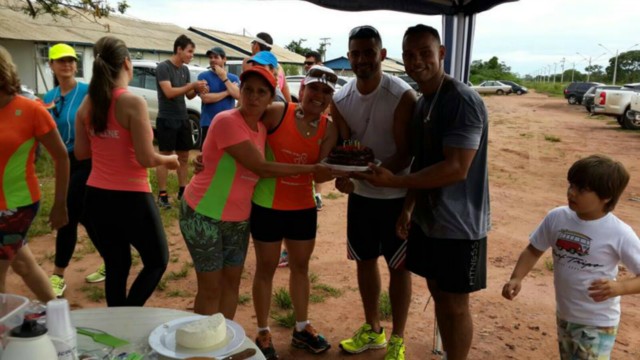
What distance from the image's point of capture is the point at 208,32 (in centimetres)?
3816

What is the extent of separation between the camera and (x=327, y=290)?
456 cm

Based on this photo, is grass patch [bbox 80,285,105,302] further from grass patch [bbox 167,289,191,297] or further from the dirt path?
grass patch [bbox 167,289,191,297]

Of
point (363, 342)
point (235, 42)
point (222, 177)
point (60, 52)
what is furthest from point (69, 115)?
point (235, 42)

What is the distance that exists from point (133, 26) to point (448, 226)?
3319 cm

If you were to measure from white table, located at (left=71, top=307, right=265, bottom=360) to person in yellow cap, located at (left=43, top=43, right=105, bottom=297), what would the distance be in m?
2.14

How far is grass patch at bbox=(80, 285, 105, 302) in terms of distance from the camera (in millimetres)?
4250

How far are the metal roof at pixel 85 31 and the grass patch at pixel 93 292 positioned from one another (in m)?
14.0

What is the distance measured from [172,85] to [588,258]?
556 cm

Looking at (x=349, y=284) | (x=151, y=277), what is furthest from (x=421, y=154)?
(x=349, y=284)

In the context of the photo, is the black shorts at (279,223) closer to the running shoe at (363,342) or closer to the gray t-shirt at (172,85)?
the running shoe at (363,342)

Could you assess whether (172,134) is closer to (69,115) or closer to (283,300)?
(69,115)

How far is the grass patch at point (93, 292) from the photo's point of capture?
4.25 metres

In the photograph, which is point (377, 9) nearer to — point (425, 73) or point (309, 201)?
point (425, 73)

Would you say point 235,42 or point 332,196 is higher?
point 235,42
